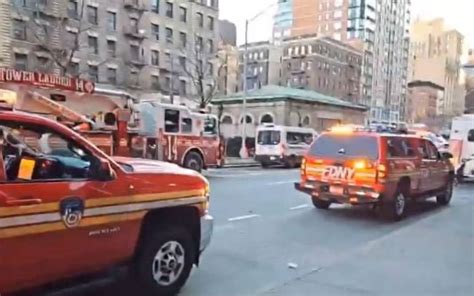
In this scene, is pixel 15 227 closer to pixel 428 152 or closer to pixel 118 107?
pixel 428 152

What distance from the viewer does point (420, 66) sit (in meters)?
156

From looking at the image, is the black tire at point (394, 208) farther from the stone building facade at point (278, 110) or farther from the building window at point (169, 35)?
the building window at point (169, 35)

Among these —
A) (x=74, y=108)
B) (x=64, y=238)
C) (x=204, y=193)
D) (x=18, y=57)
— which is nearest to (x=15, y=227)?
(x=64, y=238)

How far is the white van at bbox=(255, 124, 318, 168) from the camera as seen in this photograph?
29969 mm

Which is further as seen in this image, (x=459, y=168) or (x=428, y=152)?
(x=459, y=168)

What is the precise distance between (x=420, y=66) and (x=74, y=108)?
151 meters

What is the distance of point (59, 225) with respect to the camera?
4.47 metres

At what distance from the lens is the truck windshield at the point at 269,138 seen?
30.2 metres

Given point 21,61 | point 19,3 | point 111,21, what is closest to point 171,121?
point 21,61

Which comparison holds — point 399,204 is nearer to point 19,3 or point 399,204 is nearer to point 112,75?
point 19,3

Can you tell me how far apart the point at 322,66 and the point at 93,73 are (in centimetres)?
7290

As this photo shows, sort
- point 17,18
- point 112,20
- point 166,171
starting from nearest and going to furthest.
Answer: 1. point 166,171
2. point 17,18
3. point 112,20

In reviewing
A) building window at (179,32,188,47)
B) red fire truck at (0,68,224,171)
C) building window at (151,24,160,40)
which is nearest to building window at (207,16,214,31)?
building window at (179,32,188,47)

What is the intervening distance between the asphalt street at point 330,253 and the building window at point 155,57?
43.5 m
